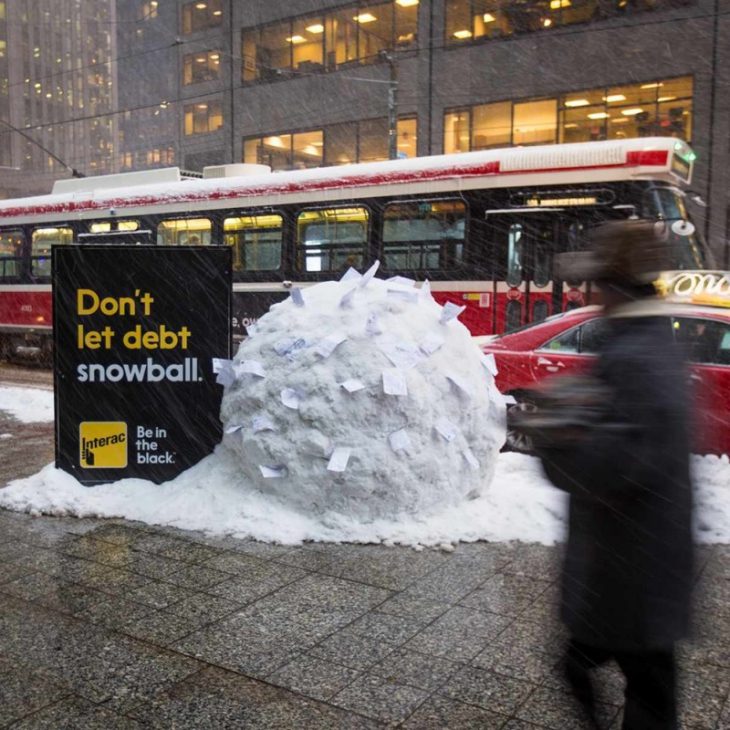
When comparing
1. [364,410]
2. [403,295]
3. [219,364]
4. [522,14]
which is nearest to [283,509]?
[364,410]

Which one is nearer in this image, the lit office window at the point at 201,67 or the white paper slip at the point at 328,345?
the white paper slip at the point at 328,345

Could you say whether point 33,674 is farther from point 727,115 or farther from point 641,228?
point 727,115

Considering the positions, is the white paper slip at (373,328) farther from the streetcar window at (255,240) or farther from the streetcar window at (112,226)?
the streetcar window at (112,226)

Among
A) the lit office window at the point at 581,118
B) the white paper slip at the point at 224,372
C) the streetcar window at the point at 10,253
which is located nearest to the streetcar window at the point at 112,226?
the streetcar window at the point at 10,253

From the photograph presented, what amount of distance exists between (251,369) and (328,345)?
62 cm

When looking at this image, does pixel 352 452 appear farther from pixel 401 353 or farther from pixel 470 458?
pixel 470 458

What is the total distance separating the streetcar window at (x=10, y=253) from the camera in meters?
18.7

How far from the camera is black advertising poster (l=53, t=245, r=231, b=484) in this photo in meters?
6.43

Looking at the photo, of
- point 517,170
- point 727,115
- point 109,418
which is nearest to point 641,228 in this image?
point 109,418

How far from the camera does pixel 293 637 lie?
4059 millimetres

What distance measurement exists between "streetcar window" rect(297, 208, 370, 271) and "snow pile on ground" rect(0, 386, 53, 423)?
4.85 m

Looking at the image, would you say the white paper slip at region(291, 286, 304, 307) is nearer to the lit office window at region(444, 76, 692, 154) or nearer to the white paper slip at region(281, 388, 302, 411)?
the white paper slip at region(281, 388, 302, 411)

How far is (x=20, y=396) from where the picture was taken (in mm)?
11695

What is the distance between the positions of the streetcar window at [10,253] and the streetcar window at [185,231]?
4794 millimetres
